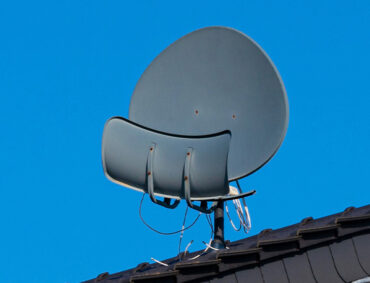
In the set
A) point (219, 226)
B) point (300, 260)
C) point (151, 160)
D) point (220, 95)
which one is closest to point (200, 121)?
point (220, 95)

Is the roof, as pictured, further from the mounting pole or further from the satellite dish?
the mounting pole

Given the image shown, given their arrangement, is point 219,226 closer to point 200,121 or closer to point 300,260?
point 200,121

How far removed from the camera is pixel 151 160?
9.27 metres

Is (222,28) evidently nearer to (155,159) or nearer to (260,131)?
(260,131)

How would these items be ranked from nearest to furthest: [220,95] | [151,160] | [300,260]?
1. [300,260]
2. [151,160]
3. [220,95]

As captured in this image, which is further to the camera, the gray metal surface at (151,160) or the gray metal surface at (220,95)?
the gray metal surface at (220,95)

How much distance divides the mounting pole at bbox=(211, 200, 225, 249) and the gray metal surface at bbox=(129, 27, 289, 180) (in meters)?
0.51

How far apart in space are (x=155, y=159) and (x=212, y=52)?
2405 mm

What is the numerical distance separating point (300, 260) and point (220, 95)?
11.3 ft

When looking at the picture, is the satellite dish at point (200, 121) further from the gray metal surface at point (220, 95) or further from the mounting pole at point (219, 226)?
the mounting pole at point (219, 226)

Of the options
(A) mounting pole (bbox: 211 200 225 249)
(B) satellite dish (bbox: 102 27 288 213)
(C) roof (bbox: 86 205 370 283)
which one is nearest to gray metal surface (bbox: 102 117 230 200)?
(B) satellite dish (bbox: 102 27 288 213)

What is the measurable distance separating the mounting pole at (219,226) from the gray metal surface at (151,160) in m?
1.26

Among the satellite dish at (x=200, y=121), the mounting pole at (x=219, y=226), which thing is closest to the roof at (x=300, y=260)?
the satellite dish at (x=200, y=121)

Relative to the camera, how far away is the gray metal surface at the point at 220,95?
10.2m
